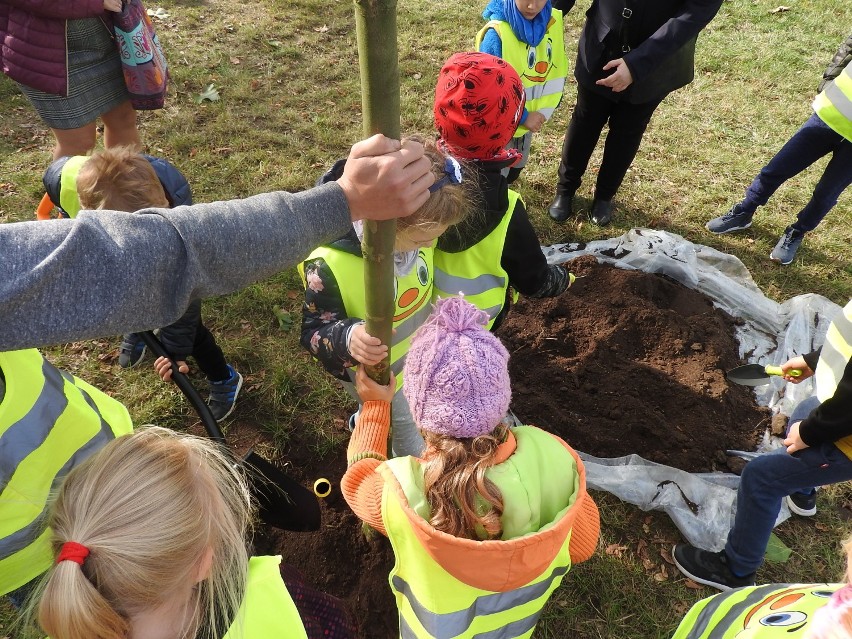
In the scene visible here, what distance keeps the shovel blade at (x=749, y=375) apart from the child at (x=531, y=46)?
1.65 metres

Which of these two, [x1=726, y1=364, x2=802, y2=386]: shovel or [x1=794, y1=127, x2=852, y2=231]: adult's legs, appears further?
[x1=794, y1=127, x2=852, y2=231]: adult's legs

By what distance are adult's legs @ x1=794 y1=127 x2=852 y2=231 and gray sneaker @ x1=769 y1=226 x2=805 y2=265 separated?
0.05 m

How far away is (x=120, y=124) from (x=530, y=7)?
2.59m

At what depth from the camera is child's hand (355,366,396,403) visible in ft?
5.92

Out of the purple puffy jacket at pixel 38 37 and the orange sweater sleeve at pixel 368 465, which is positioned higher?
the purple puffy jacket at pixel 38 37

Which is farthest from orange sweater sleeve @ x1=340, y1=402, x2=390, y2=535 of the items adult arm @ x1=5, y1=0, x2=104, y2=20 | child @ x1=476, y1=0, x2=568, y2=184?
adult arm @ x1=5, y1=0, x2=104, y2=20

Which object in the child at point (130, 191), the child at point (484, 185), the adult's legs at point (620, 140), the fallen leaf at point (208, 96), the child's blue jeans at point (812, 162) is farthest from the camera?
the fallen leaf at point (208, 96)

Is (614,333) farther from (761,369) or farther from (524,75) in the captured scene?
(524,75)

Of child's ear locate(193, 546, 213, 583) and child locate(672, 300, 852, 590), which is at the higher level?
child's ear locate(193, 546, 213, 583)

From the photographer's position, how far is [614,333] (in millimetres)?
3154

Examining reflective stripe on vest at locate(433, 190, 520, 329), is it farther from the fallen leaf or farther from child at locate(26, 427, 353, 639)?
the fallen leaf

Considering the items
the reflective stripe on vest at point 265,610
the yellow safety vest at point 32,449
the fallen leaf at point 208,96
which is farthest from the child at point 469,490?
the fallen leaf at point 208,96

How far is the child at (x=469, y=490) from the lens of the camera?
4.30 ft

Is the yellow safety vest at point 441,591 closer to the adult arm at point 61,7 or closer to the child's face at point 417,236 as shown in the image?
the child's face at point 417,236
